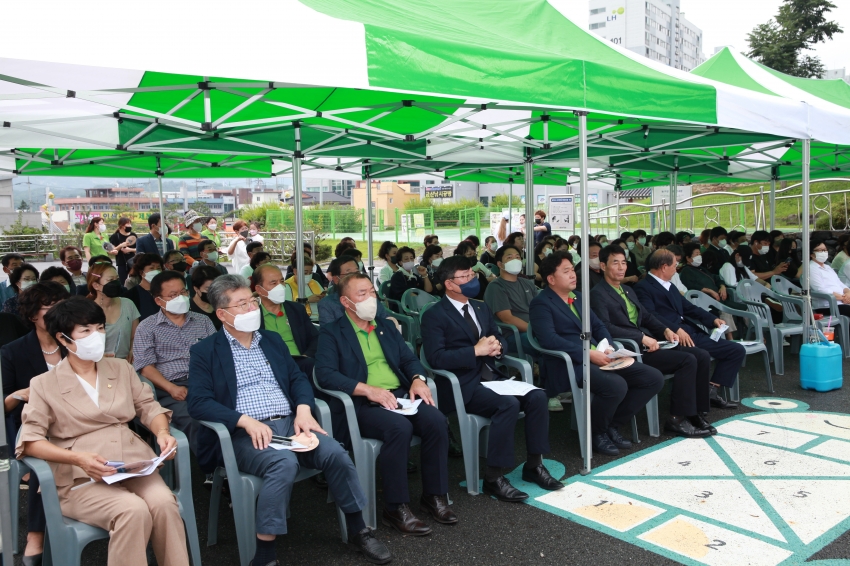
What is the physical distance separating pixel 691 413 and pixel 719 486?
963 mm

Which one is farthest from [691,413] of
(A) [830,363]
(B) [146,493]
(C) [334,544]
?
(B) [146,493]

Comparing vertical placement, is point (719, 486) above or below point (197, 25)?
below

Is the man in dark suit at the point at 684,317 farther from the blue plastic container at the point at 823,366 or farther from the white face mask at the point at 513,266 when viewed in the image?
the white face mask at the point at 513,266

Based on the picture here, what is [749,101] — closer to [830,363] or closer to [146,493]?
[830,363]

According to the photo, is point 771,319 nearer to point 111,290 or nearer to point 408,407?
point 408,407

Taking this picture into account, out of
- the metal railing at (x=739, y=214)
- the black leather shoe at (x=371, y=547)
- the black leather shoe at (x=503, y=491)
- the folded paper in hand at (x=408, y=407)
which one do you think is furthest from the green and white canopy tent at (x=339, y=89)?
the metal railing at (x=739, y=214)

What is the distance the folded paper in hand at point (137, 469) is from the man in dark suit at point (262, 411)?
39 centimetres

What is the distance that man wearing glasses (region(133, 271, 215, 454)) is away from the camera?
3799mm

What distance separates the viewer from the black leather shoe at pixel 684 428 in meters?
4.79

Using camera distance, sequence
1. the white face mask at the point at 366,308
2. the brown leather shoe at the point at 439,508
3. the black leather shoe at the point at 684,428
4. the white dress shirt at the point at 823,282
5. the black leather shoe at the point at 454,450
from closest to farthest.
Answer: the brown leather shoe at the point at 439,508, the white face mask at the point at 366,308, the black leather shoe at the point at 454,450, the black leather shoe at the point at 684,428, the white dress shirt at the point at 823,282

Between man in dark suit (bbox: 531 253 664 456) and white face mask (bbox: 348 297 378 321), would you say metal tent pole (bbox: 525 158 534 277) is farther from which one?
white face mask (bbox: 348 297 378 321)

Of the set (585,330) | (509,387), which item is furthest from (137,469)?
(585,330)

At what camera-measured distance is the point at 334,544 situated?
10.9 ft

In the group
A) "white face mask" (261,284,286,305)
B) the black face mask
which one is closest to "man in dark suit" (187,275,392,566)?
"white face mask" (261,284,286,305)
